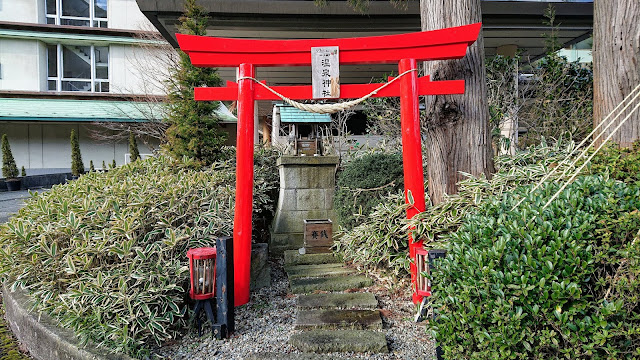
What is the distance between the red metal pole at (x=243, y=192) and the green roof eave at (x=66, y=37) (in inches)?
513

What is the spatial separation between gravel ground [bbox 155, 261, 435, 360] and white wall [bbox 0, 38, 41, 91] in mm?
17137

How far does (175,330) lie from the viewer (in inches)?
132

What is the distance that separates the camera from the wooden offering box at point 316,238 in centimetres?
517

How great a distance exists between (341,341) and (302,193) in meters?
3.08

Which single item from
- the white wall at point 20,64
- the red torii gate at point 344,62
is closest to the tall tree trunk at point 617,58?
the red torii gate at point 344,62

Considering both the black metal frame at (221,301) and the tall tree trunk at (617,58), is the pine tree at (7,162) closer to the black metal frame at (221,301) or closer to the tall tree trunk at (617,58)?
the black metal frame at (221,301)

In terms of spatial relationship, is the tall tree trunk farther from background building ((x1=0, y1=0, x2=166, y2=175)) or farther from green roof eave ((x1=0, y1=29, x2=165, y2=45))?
green roof eave ((x1=0, y1=29, x2=165, y2=45))

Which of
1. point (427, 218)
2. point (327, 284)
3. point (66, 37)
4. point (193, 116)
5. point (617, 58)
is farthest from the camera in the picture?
point (66, 37)

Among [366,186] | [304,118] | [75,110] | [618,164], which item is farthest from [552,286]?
[75,110]

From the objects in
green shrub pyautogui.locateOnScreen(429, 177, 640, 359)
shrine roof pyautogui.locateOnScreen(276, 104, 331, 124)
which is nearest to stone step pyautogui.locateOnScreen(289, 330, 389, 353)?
green shrub pyautogui.locateOnScreen(429, 177, 640, 359)

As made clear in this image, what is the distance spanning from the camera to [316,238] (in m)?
5.19

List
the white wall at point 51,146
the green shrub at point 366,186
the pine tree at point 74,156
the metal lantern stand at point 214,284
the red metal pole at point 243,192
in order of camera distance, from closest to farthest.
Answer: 1. the metal lantern stand at point 214,284
2. the red metal pole at point 243,192
3. the green shrub at point 366,186
4. the pine tree at point 74,156
5. the white wall at point 51,146

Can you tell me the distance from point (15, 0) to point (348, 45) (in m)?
18.4

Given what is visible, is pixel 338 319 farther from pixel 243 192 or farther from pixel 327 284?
pixel 243 192
